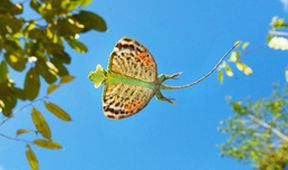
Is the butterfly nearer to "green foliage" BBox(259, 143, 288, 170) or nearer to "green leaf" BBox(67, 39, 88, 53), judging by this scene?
"green leaf" BBox(67, 39, 88, 53)

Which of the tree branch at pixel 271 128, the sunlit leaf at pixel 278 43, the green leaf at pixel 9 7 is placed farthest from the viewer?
the tree branch at pixel 271 128

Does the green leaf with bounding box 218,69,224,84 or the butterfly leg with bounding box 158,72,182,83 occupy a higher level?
the green leaf with bounding box 218,69,224,84

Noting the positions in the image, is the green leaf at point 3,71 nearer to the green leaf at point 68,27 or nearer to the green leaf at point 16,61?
the green leaf at point 16,61

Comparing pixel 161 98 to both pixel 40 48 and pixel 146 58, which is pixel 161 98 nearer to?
pixel 146 58

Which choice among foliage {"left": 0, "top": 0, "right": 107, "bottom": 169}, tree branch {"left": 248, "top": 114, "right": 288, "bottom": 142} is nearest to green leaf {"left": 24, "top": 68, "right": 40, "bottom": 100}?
foliage {"left": 0, "top": 0, "right": 107, "bottom": 169}

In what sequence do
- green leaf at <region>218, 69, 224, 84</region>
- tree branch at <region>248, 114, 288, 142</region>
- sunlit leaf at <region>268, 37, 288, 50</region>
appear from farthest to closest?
tree branch at <region>248, 114, 288, 142</region>
green leaf at <region>218, 69, 224, 84</region>
sunlit leaf at <region>268, 37, 288, 50</region>

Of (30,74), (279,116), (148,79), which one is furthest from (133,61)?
(279,116)

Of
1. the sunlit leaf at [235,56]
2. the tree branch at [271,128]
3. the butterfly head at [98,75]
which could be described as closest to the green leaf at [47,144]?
the butterfly head at [98,75]
